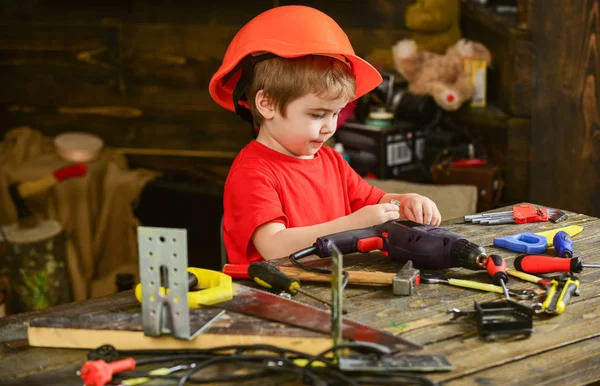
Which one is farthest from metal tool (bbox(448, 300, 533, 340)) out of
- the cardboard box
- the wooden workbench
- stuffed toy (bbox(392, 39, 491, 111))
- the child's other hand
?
stuffed toy (bbox(392, 39, 491, 111))

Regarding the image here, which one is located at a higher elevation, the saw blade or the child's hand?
the child's hand

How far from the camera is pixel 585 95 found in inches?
124

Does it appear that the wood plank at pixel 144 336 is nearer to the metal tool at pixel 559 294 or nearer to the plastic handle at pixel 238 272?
the plastic handle at pixel 238 272

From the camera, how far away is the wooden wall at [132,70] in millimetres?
4168

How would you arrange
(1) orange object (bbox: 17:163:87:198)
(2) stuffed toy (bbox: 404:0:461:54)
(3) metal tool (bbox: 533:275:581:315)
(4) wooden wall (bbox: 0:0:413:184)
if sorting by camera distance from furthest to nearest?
1. (4) wooden wall (bbox: 0:0:413:184)
2. (1) orange object (bbox: 17:163:87:198)
3. (2) stuffed toy (bbox: 404:0:461:54)
4. (3) metal tool (bbox: 533:275:581:315)

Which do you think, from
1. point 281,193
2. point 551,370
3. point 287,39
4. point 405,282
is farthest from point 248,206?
point 551,370

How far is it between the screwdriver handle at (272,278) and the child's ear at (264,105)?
0.53 meters

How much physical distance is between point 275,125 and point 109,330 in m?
0.81

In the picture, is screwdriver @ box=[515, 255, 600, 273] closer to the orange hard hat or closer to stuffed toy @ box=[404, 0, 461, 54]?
the orange hard hat

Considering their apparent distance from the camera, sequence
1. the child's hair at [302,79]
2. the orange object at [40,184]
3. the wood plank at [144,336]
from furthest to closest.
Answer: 1. the orange object at [40,184]
2. the child's hair at [302,79]
3. the wood plank at [144,336]

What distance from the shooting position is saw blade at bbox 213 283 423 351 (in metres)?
1.25

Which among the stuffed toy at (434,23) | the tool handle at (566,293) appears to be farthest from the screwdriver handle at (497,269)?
the stuffed toy at (434,23)

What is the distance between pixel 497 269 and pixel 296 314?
405 mm

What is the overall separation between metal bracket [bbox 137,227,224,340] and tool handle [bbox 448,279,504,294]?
0.47m
